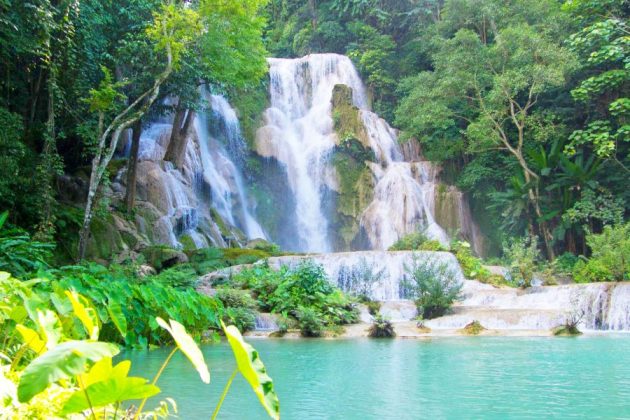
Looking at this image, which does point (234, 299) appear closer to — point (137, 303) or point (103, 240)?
point (137, 303)

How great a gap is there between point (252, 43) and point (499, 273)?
9.99 metres

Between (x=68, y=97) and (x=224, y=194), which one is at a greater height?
(x=68, y=97)

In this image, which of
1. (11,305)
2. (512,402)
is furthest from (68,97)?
(512,402)

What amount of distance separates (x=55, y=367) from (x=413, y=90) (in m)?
21.2

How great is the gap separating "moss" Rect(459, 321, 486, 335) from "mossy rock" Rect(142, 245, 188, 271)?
760 cm

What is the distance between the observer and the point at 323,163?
77.3 ft

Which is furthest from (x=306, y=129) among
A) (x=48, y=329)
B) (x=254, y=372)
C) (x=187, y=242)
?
(x=254, y=372)

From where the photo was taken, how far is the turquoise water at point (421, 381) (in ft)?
11.8

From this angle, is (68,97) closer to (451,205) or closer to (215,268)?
(215,268)

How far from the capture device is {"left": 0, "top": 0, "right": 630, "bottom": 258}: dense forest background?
474 inches

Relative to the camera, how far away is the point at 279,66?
2650 cm

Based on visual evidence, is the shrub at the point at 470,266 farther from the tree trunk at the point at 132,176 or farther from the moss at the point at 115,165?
the moss at the point at 115,165

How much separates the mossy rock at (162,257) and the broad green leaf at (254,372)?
12.9 m

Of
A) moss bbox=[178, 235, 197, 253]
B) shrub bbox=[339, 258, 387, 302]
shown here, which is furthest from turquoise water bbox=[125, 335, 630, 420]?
moss bbox=[178, 235, 197, 253]
